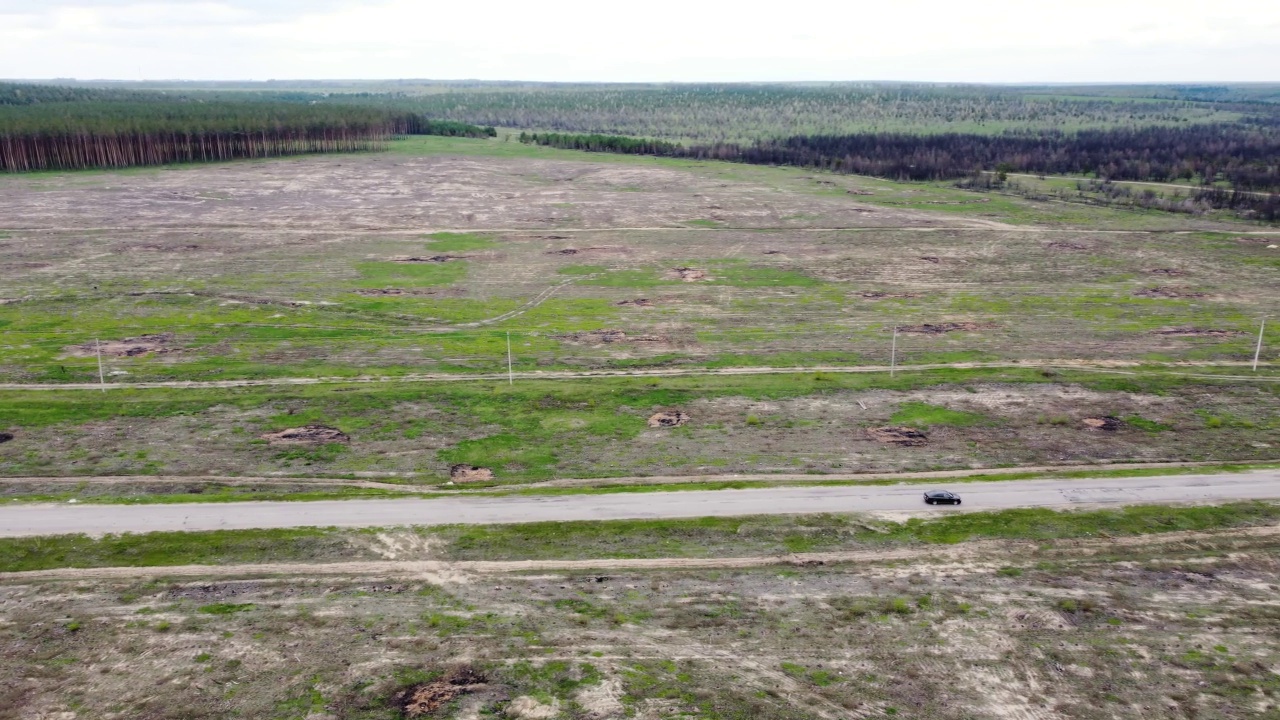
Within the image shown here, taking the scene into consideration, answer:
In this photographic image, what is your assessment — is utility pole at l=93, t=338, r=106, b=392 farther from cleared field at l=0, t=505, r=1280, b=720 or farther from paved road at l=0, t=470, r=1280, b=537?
cleared field at l=0, t=505, r=1280, b=720

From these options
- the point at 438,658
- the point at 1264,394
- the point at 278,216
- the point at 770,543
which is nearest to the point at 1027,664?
the point at 770,543

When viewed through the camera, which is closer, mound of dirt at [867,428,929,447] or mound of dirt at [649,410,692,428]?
mound of dirt at [867,428,929,447]

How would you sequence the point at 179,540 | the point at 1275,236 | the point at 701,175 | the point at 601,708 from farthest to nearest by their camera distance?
the point at 701,175 < the point at 1275,236 < the point at 179,540 < the point at 601,708

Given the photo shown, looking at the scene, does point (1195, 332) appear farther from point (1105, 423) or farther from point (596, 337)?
point (596, 337)

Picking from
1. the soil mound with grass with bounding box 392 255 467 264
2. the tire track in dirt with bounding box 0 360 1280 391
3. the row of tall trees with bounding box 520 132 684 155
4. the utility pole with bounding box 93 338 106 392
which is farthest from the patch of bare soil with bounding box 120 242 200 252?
the row of tall trees with bounding box 520 132 684 155

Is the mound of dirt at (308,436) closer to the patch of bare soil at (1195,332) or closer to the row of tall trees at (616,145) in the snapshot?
the patch of bare soil at (1195,332)

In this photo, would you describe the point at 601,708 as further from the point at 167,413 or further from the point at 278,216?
the point at 278,216

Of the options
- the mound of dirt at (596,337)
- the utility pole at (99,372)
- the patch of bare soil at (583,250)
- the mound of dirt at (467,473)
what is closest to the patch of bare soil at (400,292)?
the mound of dirt at (596,337)
